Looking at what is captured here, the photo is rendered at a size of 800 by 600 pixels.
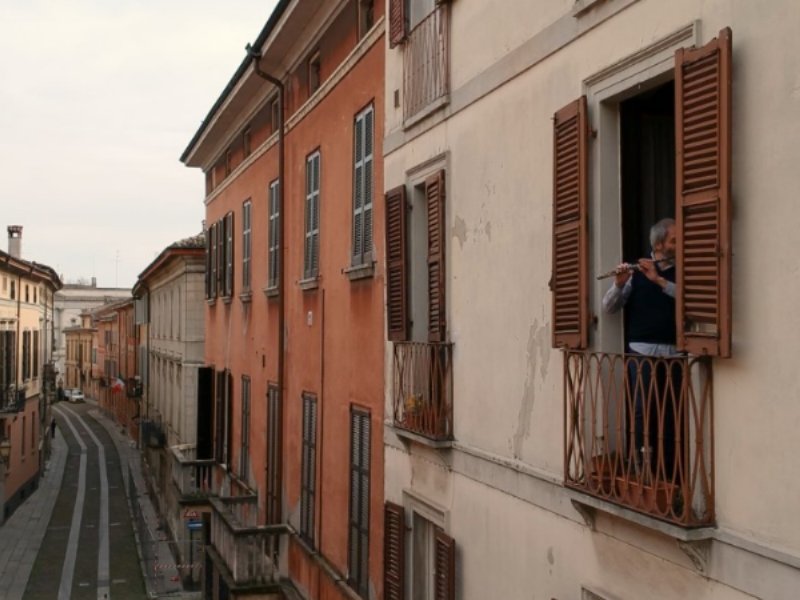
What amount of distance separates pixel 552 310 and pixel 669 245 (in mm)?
1041

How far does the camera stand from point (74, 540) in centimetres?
3359

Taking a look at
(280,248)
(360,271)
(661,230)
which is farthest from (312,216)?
(661,230)

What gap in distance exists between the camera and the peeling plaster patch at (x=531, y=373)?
6395mm

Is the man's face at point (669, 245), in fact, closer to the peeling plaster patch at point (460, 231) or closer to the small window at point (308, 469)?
the peeling plaster patch at point (460, 231)

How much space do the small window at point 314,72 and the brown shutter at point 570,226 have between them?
800 centimetres

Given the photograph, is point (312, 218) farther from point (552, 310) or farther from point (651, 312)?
point (651, 312)

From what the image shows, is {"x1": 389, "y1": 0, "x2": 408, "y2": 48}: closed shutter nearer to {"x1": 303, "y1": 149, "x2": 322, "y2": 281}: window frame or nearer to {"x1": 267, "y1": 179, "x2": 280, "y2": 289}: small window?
{"x1": 303, "y1": 149, "x2": 322, "y2": 281}: window frame

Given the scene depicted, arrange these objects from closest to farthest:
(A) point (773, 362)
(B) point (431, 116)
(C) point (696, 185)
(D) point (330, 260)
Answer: (A) point (773, 362)
(C) point (696, 185)
(B) point (431, 116)
(D) point (330, 260)

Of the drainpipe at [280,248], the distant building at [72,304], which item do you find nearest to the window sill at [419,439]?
the drainpipe at [280,248]

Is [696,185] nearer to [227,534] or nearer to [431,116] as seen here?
[431,116]

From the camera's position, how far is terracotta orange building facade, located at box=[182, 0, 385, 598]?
10875mm

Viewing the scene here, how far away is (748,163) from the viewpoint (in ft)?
14.3

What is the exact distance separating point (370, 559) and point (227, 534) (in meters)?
4.57

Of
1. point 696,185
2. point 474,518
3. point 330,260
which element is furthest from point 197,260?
point 696,185
